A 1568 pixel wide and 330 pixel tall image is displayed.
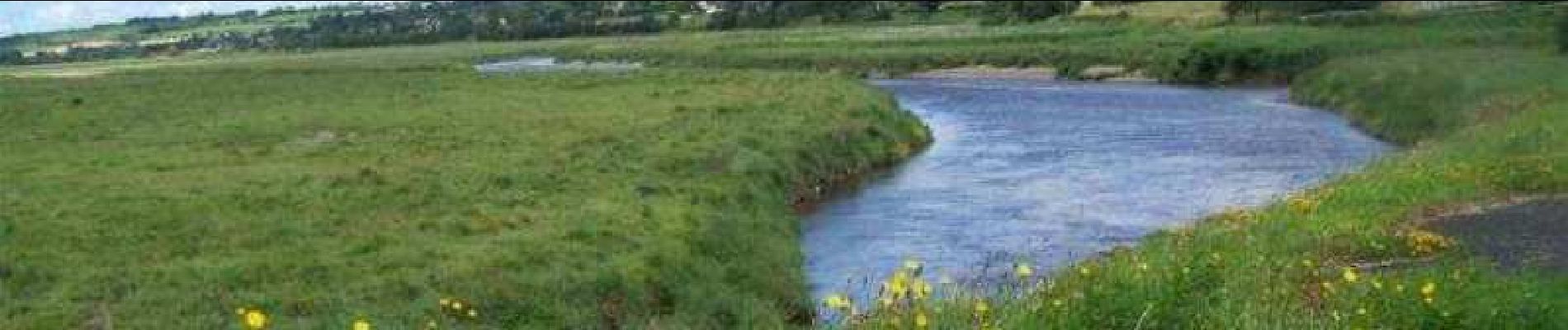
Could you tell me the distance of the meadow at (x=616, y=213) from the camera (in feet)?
39.5

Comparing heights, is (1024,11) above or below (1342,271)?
above

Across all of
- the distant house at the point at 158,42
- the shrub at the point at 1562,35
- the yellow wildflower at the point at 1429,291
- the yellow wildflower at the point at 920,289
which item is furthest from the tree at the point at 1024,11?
the yellow wildflower at the point at 920,289

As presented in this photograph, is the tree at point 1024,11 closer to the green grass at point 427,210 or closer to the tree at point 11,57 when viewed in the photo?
the tree at point 11,57

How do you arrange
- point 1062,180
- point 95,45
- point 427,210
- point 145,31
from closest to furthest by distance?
point 427,210
point 1062,180
point 95,45
point 145,31

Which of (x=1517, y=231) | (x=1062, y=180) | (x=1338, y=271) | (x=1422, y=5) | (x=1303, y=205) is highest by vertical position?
(x=1422, y=5)

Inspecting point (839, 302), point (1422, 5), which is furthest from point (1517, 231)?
point (1422, 5)

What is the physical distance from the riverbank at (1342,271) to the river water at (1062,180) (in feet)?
13.8

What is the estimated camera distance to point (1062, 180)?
37.7m

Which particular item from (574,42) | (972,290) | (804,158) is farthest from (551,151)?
(574,42)

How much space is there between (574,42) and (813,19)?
2877cm

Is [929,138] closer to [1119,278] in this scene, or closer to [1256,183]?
[1256,183]

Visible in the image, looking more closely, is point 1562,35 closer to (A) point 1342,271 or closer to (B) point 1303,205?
(B) point 1303,205

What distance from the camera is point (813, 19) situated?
15962cm

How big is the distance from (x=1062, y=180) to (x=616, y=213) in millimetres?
14794
